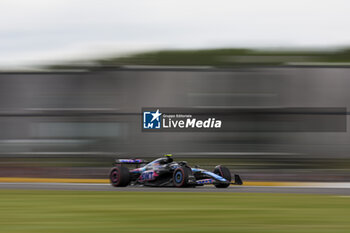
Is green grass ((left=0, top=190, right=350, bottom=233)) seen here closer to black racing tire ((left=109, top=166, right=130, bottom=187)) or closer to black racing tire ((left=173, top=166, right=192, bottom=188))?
black racing tire ((left=173, top=166, right=192, bottom=188))

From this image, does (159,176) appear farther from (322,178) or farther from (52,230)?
(52,230)

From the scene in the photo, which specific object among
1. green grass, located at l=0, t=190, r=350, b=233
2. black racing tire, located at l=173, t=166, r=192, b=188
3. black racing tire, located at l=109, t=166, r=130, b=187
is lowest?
black racing tire, located at l=109, t=166, r=130, b=187

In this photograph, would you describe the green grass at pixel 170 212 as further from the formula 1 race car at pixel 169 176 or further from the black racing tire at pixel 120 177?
the black racing tire at pixel 120 177

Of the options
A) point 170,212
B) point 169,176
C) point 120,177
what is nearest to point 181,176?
point 169,176

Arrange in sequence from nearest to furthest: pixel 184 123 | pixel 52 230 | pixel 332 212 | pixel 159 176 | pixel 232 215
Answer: pixel 52 230, pixel 232 215, pixel 332 212, pixel 159 176, pixel 184 123

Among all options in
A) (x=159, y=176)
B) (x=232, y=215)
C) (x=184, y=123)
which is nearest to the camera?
(x=232, y=215)

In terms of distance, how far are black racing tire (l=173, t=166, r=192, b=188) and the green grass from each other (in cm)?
162

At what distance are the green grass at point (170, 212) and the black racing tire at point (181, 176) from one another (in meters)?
1.62

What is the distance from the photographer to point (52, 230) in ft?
27.0

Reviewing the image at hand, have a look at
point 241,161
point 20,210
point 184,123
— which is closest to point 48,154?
point 184,123

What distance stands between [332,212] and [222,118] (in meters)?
10.6

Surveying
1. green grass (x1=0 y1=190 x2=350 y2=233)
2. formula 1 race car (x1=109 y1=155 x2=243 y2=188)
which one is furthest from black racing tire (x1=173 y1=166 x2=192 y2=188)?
green grass (x1=0 y1=190 x2=350 y2=233)

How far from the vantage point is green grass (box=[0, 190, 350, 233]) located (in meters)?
8.55

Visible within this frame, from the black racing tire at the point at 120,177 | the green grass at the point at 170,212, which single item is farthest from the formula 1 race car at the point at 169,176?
the green grass at the point at 170,212
